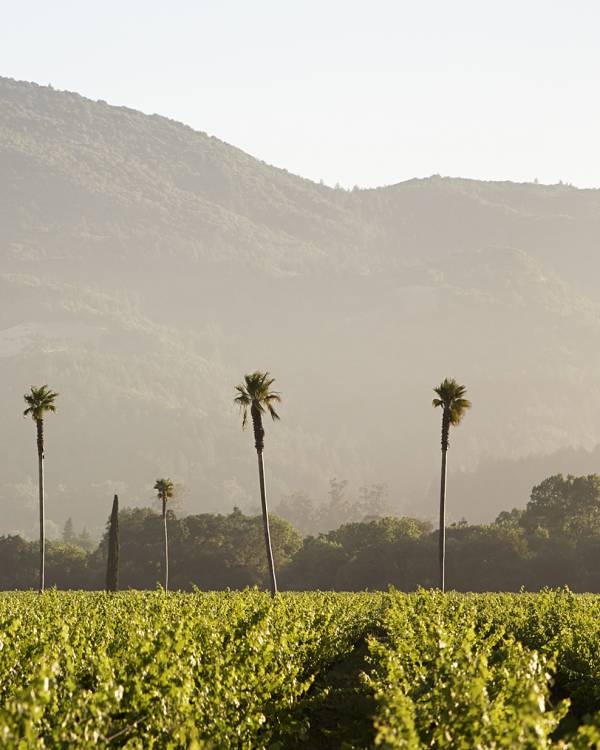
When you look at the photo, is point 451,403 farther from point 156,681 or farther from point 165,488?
point 156,681

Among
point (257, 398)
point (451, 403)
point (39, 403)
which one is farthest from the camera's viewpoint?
point (39, 403)

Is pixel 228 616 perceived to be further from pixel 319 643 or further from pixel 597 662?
pixel 597 662

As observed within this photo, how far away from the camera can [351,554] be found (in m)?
127

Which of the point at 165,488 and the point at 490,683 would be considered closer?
the point at 490,683

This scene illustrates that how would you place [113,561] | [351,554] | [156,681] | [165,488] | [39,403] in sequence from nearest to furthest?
[156,681], [39,403], [113,561], [165,488], [351,554]

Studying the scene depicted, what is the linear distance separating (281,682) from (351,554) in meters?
104

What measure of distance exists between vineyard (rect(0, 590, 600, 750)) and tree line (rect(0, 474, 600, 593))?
250 feet

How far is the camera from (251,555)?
13338cm

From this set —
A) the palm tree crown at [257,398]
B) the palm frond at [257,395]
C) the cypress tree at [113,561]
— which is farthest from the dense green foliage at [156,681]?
the cypress tree at [113,561]

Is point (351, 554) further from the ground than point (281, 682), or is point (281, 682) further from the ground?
point (351, 554)

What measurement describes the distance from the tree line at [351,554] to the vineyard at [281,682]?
76.1 meters

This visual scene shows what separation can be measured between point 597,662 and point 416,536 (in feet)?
334

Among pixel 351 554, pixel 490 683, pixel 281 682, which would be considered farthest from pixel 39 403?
pixel 490 683

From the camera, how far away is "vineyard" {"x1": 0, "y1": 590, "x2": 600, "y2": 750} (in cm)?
1564
